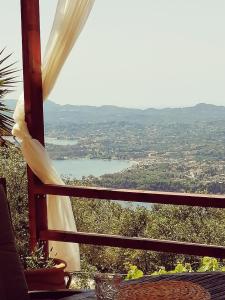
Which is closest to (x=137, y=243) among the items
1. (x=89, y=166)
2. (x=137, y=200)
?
(x=137, y=200)

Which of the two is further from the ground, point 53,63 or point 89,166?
point 53,63

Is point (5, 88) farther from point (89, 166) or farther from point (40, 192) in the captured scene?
point (40, 192)

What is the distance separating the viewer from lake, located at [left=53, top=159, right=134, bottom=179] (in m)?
4.63

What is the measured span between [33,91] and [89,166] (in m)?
0.81

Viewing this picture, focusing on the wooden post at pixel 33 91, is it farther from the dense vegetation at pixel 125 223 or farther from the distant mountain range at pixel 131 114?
the distant mountain range at pixel 131 114

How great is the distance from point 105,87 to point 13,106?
6.35 feet

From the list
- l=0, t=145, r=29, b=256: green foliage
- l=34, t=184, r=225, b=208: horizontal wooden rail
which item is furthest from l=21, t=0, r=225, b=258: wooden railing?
l=0, t=145, r=29, b=256: green foliage

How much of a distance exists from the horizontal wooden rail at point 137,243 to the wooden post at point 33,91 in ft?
0.36

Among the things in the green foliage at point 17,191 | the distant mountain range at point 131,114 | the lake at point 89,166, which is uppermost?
the distant mountain range at point 131,114

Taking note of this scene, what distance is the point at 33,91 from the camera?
4.26m

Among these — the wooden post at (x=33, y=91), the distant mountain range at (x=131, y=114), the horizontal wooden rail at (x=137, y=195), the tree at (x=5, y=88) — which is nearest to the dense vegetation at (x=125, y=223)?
the wooden post at (x=33, y=91)

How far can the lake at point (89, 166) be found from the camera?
15.2 feet

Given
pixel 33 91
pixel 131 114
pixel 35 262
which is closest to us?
pixel 35 262

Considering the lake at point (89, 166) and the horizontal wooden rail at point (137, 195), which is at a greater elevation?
the lake at point (89, 166)
